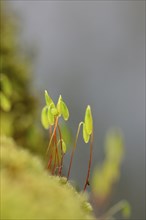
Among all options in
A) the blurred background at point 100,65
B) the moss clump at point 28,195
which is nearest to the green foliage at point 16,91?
the moss clump at point 28,195

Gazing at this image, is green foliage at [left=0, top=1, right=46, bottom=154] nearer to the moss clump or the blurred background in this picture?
the moss clump

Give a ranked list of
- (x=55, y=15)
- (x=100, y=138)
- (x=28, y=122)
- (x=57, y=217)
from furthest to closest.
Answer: (x=55, y=15) < (x=100, y=138) < (x=28, y=122) < (x=57, y=217)

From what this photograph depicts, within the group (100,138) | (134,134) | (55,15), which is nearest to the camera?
(100,138)

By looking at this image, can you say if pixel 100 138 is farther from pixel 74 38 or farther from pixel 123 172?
pixel 74 38

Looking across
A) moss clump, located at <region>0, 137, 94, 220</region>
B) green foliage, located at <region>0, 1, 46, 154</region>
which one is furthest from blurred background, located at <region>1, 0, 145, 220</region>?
moss clump, located at <region>0, 137, 94, 220</region>

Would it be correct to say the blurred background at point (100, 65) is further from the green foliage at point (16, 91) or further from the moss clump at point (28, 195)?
the moss clump at point (28, 195)

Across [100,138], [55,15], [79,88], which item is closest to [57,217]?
[100,138]
